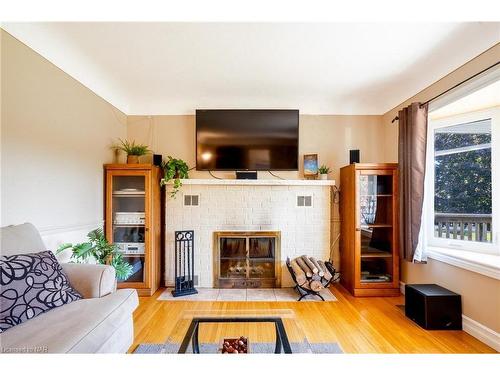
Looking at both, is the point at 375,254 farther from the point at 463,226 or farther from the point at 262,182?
the point at 262,182

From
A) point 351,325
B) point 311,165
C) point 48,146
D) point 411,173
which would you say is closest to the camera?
point 48,146

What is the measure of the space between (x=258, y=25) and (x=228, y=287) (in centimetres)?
281

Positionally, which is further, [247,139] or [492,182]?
[247,139]

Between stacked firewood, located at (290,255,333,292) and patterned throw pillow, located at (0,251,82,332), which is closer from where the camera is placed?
patterned throw pillow, located at (0,251,82,332)

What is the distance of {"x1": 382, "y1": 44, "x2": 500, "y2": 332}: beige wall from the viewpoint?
1.88 meters

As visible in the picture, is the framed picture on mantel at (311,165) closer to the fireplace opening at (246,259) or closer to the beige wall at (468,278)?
the fireplace opening at (246,259)

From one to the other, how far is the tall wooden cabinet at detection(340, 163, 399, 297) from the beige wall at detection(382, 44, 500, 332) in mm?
281

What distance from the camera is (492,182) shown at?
2.32m

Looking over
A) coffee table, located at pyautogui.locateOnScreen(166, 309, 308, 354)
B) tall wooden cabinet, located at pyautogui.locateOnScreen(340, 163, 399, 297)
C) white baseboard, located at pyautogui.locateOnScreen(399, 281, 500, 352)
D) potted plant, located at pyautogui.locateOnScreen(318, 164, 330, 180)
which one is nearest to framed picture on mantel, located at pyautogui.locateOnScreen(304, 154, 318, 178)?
potted plant, located at pyautogui.locateOnScreen(318, 164, 330, 180)

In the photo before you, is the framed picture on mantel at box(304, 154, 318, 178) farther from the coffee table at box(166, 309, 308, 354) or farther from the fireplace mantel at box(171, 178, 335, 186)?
the coffee table at box(166, 309, 308, 354)

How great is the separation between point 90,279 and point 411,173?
2920 mm

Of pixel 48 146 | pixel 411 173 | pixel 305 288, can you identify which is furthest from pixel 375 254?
pixel 48 146
